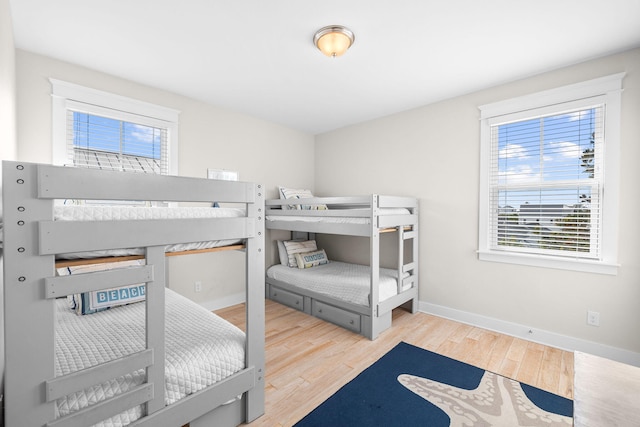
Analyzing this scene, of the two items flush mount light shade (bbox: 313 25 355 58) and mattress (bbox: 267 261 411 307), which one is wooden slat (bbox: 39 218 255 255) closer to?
flush mount light shade (bbox: 313 25 355 58)

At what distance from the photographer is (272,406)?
67.1 inches

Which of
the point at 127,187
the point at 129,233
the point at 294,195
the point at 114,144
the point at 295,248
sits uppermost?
the point at 114,144

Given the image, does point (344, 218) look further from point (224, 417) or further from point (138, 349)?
point (138, 349)

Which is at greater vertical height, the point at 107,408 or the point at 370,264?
the point at 370,264

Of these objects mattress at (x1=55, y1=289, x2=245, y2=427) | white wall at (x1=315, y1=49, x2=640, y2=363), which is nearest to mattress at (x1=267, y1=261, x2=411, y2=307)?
white wall at (x1=315, y1=49, x2=640, y2=363)

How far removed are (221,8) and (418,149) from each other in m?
2.42

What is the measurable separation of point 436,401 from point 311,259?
2.19 meters

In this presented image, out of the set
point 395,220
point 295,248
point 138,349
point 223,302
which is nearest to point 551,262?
point 395,220

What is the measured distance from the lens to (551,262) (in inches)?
97.2

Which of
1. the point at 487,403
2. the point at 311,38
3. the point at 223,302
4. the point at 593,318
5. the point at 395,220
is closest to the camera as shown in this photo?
the point at 487,403

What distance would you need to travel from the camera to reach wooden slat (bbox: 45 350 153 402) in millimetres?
950

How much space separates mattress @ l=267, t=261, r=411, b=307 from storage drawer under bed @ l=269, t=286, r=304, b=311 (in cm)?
13

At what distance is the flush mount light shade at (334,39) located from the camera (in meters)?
1.88

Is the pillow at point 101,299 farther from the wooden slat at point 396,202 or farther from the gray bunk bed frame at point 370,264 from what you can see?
the wooden slat at point 396,202
